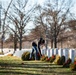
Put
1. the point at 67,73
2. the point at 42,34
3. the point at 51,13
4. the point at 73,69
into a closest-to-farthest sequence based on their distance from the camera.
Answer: the point at 67,73 → the point at 73,69 → the point at 51,13 → the point at 42,34

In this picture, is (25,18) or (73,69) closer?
(73,69)

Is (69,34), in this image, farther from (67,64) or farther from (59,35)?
(67,64)

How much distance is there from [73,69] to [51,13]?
3408 centimetres

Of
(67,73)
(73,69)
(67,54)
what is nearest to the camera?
(67,73)

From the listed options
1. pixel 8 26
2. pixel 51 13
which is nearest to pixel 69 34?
pixel 51 13

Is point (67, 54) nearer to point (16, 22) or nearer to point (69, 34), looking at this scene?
point (16, 22)

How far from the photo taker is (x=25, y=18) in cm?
5366

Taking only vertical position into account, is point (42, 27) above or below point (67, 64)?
above

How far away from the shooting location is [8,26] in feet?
177

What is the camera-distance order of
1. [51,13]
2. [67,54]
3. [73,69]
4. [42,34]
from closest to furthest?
1. [73,69]
2. [67,54]
3. [51,13]
4. [42,34]

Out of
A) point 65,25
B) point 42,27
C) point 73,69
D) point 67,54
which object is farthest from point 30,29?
point 73,69

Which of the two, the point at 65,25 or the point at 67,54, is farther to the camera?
the point at 65,25

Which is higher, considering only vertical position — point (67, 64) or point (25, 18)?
point (25, 18)

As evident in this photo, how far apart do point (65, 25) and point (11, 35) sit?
9.54 meters
